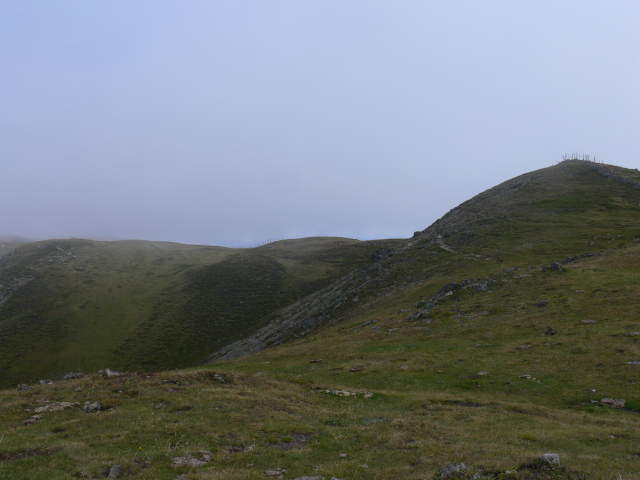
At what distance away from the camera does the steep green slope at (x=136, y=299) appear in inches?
3346

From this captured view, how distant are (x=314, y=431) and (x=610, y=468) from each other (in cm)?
1317

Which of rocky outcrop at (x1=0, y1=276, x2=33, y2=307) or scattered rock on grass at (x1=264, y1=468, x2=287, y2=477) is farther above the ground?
scattered rock on grass at (x1=264, y1=468, x2=287, y2=477)

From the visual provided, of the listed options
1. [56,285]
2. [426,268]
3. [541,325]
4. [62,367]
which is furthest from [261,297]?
[541,325]

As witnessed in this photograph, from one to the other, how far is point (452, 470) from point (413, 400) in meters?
12.5

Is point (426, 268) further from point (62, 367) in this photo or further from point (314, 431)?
point (62, 367)

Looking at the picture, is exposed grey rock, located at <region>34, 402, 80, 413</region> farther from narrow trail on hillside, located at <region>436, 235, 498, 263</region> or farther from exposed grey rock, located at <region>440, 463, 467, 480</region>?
narrow trail on hillside, located at <region>436, 235, 498, 263</region>

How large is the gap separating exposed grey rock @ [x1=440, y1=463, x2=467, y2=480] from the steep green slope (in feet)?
265

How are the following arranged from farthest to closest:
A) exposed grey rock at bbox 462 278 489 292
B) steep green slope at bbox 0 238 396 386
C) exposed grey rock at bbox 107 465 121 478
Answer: steep green slope at bbox 0 238 396 386
exposed grey rock at bbox 462 278 489 292
exposed grey rock at bbox 107 465 121 478

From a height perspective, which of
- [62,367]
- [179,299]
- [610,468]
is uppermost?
[610,468]

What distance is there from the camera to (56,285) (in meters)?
120

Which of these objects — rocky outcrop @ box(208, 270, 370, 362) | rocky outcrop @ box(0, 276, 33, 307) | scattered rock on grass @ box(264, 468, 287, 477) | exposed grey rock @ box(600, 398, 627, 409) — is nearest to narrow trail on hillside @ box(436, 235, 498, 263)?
rocky outcrop @ box(208, 270, 370, 362)

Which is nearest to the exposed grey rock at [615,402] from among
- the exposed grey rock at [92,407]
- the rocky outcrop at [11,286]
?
the exposed grey rock at [92,407]

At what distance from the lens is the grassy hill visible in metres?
14.5

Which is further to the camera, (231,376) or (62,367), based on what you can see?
(62,367)
